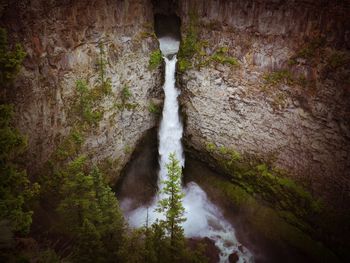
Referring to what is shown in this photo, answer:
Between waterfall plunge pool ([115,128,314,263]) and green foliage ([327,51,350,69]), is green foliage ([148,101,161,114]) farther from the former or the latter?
green foliage ([327,51,350,69])

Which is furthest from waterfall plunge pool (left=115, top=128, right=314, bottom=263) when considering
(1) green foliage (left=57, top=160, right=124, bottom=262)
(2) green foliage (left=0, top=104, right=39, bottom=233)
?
(2) green foliage (left=0, top=104, right=39, bottom=233)

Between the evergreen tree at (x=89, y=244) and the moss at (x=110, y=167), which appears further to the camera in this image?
the moss at (x=110, y=167)

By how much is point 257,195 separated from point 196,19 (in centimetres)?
1236

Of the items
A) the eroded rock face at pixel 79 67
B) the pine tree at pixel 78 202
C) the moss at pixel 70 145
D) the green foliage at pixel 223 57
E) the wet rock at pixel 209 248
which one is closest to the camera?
the pine tree at pixel 78 202

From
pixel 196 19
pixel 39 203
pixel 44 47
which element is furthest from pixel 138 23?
pixel 39 203

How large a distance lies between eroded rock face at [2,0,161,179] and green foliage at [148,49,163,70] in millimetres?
350

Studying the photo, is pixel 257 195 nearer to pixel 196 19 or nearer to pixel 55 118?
pixel 196 19

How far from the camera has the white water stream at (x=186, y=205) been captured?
18547 mm

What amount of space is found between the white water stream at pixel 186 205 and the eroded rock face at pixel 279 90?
1775 millimetres

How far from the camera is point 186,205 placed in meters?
20.7

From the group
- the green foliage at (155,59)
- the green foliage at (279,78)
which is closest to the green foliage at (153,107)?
the green foliage at (155,59)

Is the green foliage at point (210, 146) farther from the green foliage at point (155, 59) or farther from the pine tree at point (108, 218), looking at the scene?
the pine tree at point (108, 218)

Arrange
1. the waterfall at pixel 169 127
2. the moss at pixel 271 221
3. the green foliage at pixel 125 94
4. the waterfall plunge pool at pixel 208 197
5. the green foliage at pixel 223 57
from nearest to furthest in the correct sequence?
the moss at pixel 271 221 → the waterfall plunge pool at pixel 208 197 → the green foliage at pixel 223 57 → the green foliage at pixel 125 94 → the waterfall at pixel 169 127

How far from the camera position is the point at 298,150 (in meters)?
17.3
